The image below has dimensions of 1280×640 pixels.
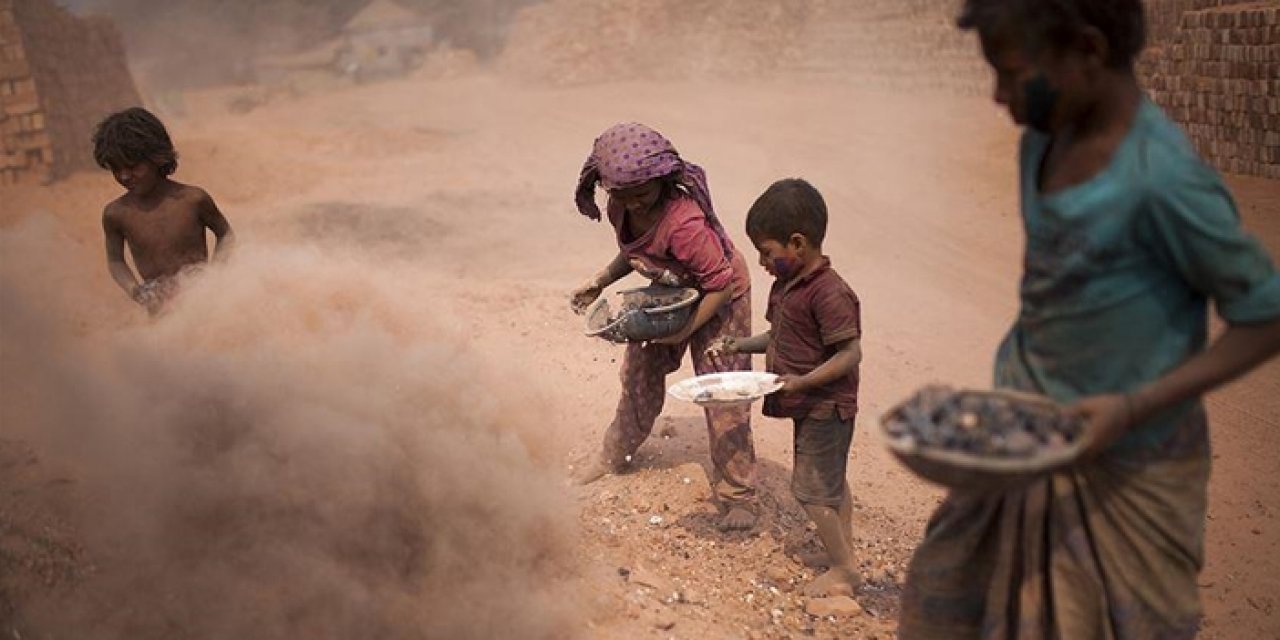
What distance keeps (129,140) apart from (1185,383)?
385 cm

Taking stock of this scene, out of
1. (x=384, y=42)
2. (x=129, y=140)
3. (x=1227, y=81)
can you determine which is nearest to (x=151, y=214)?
(x=129, y=140)

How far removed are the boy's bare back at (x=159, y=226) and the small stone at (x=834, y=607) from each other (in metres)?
2.82

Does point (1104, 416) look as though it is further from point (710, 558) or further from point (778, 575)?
point (710, 558)

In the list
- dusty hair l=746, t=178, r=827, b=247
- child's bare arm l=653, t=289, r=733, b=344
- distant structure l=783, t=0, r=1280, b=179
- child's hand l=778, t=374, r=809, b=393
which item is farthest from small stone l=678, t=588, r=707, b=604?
distant structure l=783, t=0, r=1280, b=179

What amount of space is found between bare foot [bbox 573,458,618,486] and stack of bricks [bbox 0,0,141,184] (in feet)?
31.7

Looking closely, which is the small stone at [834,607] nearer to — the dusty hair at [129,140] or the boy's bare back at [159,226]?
the boy's bare back at [159,226]

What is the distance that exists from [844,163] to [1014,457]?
1063 cm

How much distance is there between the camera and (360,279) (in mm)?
5273

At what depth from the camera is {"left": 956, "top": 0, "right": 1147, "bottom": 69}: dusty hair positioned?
168cm

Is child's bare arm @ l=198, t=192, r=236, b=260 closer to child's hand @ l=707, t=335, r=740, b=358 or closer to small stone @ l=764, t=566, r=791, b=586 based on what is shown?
child's hand @ l=707, t=335, r=740, b=358

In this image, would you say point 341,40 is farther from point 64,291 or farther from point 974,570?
point 974,570

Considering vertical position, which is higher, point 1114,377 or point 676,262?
point 1114,377

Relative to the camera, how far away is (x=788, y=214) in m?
3.19

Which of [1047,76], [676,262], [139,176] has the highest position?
[1047,76]
